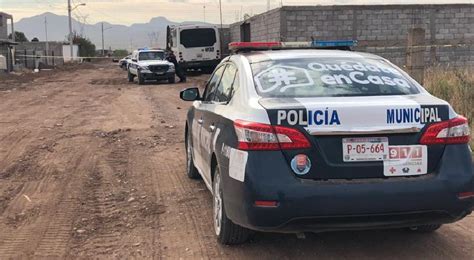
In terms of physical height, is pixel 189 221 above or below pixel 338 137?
below

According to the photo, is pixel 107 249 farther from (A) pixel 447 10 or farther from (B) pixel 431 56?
(A) pixel 447 10

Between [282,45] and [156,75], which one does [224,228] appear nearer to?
[282,45]

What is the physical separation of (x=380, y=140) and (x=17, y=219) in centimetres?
382

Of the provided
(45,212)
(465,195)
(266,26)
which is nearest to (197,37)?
(266,26)

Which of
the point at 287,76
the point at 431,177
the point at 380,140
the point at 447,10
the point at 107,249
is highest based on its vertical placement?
the point at 447,10

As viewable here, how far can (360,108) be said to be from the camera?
4.23 metres

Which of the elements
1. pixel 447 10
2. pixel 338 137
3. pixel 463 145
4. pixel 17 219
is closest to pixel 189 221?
pixel 17 219

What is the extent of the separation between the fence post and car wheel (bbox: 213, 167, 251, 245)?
7.63m

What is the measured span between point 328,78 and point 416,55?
755 centimetres

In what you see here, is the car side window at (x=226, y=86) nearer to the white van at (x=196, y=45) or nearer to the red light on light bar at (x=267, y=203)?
the red light on light bar at (x=267, y=203)

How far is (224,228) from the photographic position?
16.0 feet

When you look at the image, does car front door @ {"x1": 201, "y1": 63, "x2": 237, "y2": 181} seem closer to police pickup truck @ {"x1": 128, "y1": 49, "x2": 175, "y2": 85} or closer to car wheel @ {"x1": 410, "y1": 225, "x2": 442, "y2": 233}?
car wheel @ {"x1": 410, "y1": 225, "x2": 442, "y2": 233}

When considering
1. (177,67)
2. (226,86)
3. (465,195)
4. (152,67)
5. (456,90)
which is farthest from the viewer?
(177,67)

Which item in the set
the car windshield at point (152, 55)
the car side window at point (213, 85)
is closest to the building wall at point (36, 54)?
the car windshield at point (152, 55)
